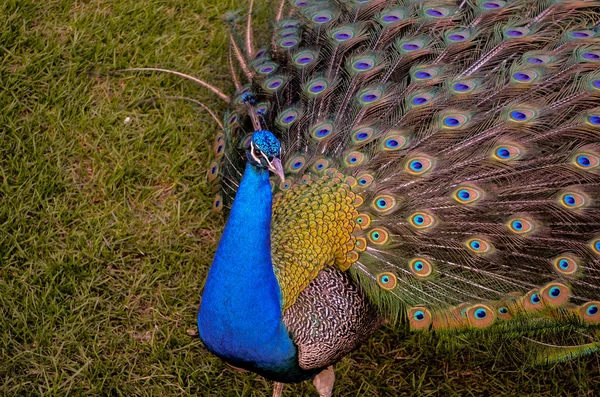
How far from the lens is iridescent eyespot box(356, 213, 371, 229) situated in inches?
91.0

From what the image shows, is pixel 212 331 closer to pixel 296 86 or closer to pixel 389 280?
pixel 389 280

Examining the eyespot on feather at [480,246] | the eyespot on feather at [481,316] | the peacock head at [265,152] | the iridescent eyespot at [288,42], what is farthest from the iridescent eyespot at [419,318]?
the iridescent eyespot at [288,42]

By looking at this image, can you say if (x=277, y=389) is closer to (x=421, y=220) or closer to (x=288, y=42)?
(x=421, y=220)

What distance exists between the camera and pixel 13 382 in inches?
103

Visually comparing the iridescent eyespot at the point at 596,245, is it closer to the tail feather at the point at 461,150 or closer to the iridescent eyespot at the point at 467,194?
the tail feather at the point at 461,150

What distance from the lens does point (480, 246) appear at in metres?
2.28

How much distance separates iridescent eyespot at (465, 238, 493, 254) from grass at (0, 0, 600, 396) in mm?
463

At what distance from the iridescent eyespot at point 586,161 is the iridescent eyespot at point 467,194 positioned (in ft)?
0.97

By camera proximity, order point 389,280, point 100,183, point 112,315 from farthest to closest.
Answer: point 100,183
point 112,315
point 389,280

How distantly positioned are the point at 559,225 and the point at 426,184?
0.41 m

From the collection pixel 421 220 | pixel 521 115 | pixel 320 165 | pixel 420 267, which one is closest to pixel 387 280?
pixel 420 267

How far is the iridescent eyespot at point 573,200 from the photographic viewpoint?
88.7 inches

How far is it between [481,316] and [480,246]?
0.21 meters

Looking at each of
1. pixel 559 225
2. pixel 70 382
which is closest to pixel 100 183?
pixel 70 382
